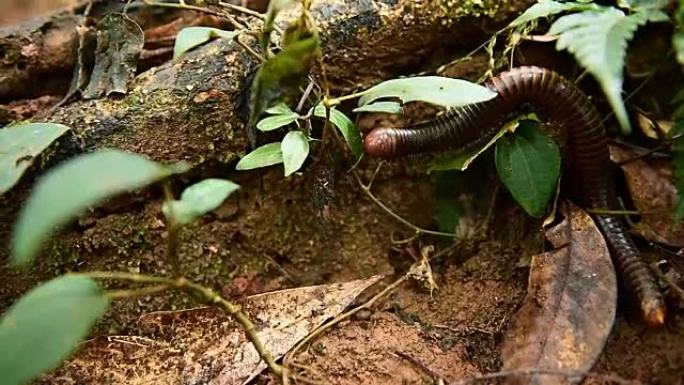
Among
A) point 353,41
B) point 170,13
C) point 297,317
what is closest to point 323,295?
point 297,317

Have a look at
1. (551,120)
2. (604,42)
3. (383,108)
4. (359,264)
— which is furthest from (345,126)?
(604,42)

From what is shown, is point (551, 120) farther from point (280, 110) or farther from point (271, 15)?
point (271, 15)

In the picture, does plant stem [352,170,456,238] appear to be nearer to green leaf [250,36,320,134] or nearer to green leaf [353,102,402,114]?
green leaf [353,102,402,114]

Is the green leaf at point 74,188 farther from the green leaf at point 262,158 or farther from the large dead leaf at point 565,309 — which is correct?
the large dead leaf at point 565,309

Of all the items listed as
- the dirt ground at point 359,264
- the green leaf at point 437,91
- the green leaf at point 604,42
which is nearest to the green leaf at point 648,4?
the green leaf at point 604,42

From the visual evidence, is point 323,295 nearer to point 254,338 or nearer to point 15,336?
point 254,338

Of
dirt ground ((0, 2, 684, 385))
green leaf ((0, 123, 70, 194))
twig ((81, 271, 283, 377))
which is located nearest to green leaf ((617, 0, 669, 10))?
dirt ground ((0, 2, 684, 385))

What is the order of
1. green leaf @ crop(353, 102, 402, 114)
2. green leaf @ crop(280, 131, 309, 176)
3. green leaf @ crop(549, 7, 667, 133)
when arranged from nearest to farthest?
green leaf @ crop(549, 7, 667, 133)
green leaf @ crop(280, 131, 309, 176)
green leaf @ crop(353, 102, 402, 114)
